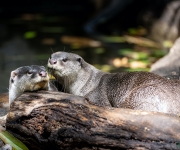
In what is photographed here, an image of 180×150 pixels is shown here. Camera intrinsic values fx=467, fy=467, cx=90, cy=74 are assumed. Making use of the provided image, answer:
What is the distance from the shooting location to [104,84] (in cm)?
486

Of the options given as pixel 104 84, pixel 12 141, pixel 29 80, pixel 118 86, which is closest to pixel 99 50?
pixel 104 84

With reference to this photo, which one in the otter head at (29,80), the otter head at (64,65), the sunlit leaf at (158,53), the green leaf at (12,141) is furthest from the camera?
the sunlit leaf at (158,53)

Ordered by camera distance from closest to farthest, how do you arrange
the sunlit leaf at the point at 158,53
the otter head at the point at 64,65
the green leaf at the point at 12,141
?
the green leaf at the point at 12,141
the otter head at the point at 64,65
the sunlit leaf at the point at 158,53

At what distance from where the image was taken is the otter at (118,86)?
13.5 ft

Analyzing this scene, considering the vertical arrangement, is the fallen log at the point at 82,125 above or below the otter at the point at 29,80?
below

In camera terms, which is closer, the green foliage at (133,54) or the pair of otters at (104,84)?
the pair of otters at (104,84)

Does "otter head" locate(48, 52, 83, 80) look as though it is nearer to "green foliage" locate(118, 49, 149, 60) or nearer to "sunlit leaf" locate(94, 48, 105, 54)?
"green foliage" locate(118, 49, 149, 60)

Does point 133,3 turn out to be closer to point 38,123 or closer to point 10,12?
point 10,12

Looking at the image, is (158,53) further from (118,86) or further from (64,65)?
(118,86)

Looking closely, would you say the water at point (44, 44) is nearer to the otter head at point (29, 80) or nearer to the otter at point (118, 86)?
the otter at point (118, 86)

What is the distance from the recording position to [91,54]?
8586mm

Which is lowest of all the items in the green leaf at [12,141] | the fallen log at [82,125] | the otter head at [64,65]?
the green leaf at [12,141]

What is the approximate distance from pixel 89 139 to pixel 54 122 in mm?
334

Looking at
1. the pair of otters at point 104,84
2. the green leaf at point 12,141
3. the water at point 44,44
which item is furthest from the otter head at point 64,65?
the water at point 44,44
